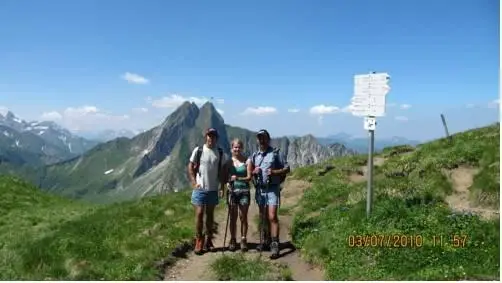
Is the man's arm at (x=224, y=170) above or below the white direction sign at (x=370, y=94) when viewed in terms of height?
below

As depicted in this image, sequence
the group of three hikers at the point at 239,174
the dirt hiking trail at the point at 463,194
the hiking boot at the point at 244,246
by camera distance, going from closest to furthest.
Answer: the group of three hikers at the point at 239,174 < the hiking boot at the point at 244,246 < the dirt hiking trail at the point at 463,194

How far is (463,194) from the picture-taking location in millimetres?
17781

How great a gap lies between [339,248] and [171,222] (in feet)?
26.9

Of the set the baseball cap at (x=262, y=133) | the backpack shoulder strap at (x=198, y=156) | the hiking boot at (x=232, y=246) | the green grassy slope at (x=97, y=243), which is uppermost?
the baseball cap at (x=262, y=133)

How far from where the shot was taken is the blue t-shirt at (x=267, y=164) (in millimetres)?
14380

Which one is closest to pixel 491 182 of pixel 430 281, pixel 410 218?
pixel 410 218

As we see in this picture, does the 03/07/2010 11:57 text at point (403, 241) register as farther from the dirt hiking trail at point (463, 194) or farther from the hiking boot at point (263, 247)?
the hiking boot at point (263, 247)

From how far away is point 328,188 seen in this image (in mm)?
21656

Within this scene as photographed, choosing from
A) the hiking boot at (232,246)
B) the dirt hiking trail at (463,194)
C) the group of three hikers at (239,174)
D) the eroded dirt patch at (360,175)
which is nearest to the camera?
the group of three hikers at (239,174)

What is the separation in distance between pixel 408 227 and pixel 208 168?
5.71m

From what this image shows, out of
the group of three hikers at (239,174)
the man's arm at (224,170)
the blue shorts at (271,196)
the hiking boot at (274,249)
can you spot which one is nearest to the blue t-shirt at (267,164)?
the group of three hikers at (239,174)

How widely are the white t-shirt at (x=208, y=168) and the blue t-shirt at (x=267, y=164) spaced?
1036mm
